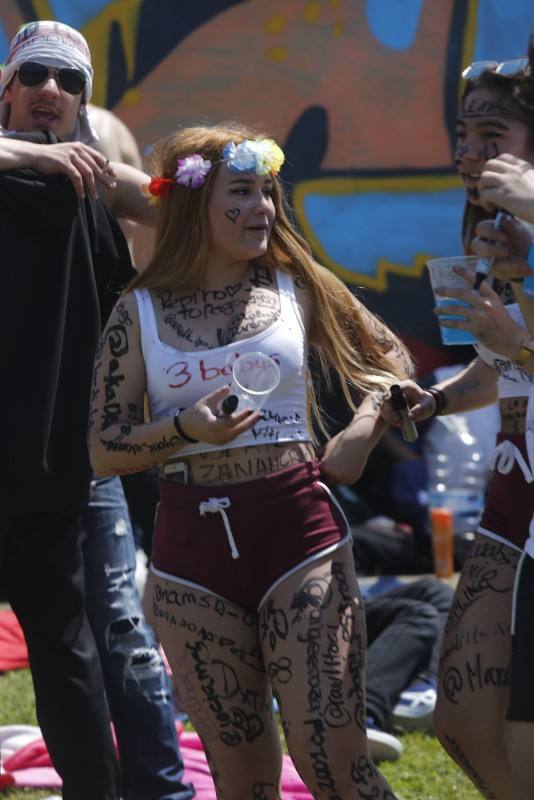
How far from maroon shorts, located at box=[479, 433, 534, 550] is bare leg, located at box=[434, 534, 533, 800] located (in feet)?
0.13

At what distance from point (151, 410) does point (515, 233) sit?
1011mm

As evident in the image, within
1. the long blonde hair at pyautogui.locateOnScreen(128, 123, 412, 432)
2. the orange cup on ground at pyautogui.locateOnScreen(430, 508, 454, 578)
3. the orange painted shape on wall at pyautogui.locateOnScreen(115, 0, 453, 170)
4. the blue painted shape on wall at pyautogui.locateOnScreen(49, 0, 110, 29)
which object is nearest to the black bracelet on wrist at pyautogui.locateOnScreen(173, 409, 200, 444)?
the long blonde hair at pyautogui.locateOnScreen(128, 123, 412, 432)

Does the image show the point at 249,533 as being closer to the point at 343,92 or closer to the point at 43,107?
the point at 43,107

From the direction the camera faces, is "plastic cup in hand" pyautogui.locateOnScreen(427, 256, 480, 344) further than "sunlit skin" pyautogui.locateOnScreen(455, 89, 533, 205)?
No

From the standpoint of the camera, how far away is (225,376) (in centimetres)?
305

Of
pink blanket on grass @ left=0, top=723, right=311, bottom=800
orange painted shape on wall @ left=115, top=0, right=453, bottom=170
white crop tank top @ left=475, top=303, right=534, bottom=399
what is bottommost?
pink blanket on grass @ left=0, top=723, right=311, bottom=800

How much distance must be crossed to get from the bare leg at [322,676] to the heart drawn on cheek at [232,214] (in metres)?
0.86

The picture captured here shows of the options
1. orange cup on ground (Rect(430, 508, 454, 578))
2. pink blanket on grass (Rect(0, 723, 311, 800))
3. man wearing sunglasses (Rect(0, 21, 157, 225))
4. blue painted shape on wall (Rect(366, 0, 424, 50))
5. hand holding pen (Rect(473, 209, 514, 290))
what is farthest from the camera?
blue painted shape on wall (Rect(366, 0, 424, 50))

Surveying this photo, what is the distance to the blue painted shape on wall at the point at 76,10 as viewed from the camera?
8.29m

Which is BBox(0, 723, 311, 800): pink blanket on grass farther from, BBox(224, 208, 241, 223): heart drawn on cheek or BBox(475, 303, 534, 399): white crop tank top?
BBox(224, 208, 241, 223): heart drawn on cheek

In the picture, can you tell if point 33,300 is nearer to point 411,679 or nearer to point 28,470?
point 28,470

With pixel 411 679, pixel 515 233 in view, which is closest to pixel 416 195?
pixel 411 679

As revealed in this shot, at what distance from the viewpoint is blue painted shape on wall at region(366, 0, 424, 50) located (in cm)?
851

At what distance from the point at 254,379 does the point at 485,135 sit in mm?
861
